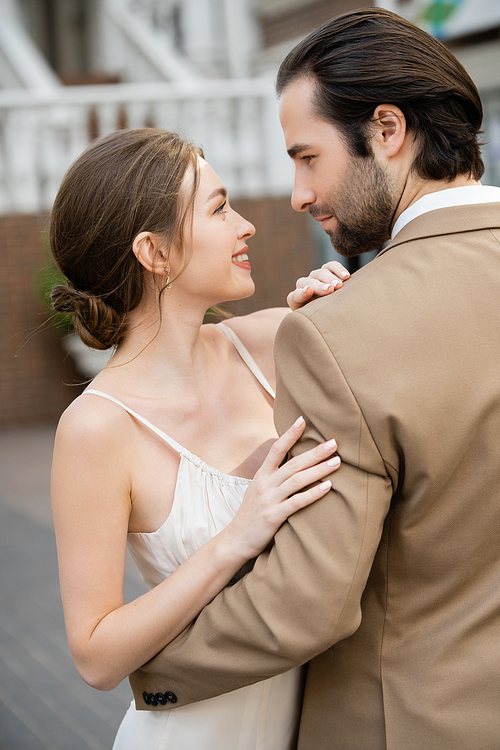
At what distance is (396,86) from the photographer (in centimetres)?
169

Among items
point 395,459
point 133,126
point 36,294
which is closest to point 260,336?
point 395,459

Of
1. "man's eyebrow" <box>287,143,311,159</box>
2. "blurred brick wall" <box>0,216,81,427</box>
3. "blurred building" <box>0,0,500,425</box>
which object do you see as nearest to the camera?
"man's eyebrow" <box>287,143,311,159</box>

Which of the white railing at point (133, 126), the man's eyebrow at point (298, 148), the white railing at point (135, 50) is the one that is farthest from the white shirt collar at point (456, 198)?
the white railing at point (135, 50)

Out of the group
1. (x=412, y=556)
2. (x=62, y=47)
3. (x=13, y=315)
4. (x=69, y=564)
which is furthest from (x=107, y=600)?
(x=62, y=47)

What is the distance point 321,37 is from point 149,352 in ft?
3.24

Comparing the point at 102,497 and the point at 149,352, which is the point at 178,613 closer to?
the point at 102,497

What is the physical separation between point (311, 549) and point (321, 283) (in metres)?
0.63

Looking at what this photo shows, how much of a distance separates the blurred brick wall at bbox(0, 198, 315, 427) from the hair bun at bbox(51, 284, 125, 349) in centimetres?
656

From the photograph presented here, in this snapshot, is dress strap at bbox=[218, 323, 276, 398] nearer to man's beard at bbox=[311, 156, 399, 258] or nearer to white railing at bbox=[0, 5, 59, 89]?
man's beard at bbox=[311, 156, 399, 258]

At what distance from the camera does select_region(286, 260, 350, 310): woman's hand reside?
1712 millimetres

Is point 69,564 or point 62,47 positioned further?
point 62,47

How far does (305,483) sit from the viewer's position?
1484 mm

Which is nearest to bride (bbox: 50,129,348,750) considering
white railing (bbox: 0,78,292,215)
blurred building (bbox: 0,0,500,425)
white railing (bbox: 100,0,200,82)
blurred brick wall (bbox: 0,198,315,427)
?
blurred building (bbox: 0,0,500,425)

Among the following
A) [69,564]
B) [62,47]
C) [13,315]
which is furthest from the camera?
[62,47]
